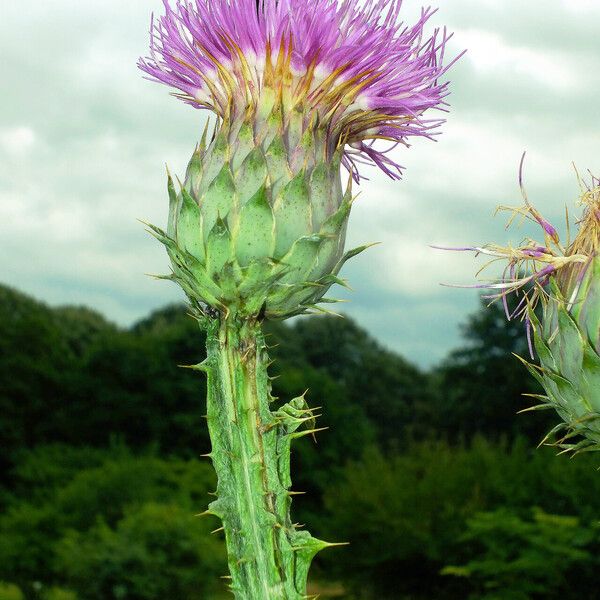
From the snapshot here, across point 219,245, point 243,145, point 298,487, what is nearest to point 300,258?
point 219,245

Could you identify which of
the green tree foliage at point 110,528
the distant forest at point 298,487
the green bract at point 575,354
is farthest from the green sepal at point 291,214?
the green tree foliage at point 110,528

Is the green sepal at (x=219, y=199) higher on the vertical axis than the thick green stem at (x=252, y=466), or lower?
higher

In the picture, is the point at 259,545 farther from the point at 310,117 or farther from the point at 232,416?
the point at 310,117

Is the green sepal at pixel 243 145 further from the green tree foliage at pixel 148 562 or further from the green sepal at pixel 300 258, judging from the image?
the green tree foliage at pixel 148 562

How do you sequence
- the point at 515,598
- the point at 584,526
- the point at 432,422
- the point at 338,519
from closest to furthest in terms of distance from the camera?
the point at 515,598 → the point at 584,526 → the point at 338,519 → the point at 432,422

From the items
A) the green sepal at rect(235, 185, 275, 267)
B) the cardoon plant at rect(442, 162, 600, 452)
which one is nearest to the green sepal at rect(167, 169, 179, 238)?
the green sepal at rect(235, 185, 275, 267)

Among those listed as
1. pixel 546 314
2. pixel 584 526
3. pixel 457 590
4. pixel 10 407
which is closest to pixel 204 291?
pixel 546 314

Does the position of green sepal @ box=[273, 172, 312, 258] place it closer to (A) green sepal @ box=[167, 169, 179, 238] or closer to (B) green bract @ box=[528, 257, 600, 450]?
(A) green sepal @ box=[167, 169, 179, 238]
